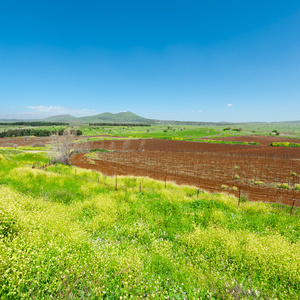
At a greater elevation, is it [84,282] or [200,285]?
[84,282]

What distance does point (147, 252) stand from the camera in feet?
21.7

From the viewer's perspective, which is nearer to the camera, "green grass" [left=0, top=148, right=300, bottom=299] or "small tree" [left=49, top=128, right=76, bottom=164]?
"green grass" [left=0, top=148, right=300, bottom=299]

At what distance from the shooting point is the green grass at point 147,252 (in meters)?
4.44

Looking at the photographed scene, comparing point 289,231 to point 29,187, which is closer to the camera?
point 289,231

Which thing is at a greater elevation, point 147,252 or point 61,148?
point 61,148

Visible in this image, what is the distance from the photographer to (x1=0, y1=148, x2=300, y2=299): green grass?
4441 mm

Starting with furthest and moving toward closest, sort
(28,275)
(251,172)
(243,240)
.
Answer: (251,172) < (243,240) < (28,275)

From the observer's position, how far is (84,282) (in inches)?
178

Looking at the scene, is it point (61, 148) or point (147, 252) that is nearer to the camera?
point (147, 252)

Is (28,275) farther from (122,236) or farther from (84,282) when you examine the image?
(122,236)

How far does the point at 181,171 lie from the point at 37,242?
2638 cm

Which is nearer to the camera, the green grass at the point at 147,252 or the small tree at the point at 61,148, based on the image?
the green grass at the point at 147,252

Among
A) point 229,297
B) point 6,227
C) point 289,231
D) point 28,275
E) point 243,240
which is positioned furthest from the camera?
point 289,231

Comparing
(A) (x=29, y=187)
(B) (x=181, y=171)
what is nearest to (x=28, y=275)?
(A) (x=29, y=187)
